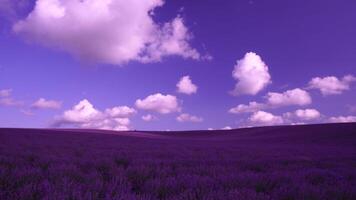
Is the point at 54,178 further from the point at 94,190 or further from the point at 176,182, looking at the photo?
the point at 176,182

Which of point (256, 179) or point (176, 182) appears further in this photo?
point (256, 179)

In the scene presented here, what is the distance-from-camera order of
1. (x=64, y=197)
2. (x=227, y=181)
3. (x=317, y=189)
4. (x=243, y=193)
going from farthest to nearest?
1. (x=227, y=181)
2. (x=317, y=189)
3. (x=243, y=193)
4. (x=64, y=197)

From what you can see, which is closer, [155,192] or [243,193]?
[243,193]

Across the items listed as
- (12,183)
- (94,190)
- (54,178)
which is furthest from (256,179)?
(12,183)

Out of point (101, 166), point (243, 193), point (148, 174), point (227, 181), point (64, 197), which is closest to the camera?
point (64, 197)

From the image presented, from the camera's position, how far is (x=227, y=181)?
4121mm

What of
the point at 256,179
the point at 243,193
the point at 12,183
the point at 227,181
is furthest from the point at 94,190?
the point at 256,179

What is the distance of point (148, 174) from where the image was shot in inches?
183

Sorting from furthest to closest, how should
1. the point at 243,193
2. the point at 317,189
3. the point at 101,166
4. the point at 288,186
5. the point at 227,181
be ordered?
the point at 101,166 → the point at 227,181 → the point at 288,186 → the point at 317,189 → the point at 243,193

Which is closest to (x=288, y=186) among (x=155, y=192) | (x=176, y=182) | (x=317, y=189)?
(x=317, y=189)

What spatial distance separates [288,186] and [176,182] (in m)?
1.41

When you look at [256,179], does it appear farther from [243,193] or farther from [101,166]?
[101,166]

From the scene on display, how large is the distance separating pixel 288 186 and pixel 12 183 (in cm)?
322

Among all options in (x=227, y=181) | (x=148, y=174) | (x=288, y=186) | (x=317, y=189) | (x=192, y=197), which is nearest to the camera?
(x=192, y=197)
